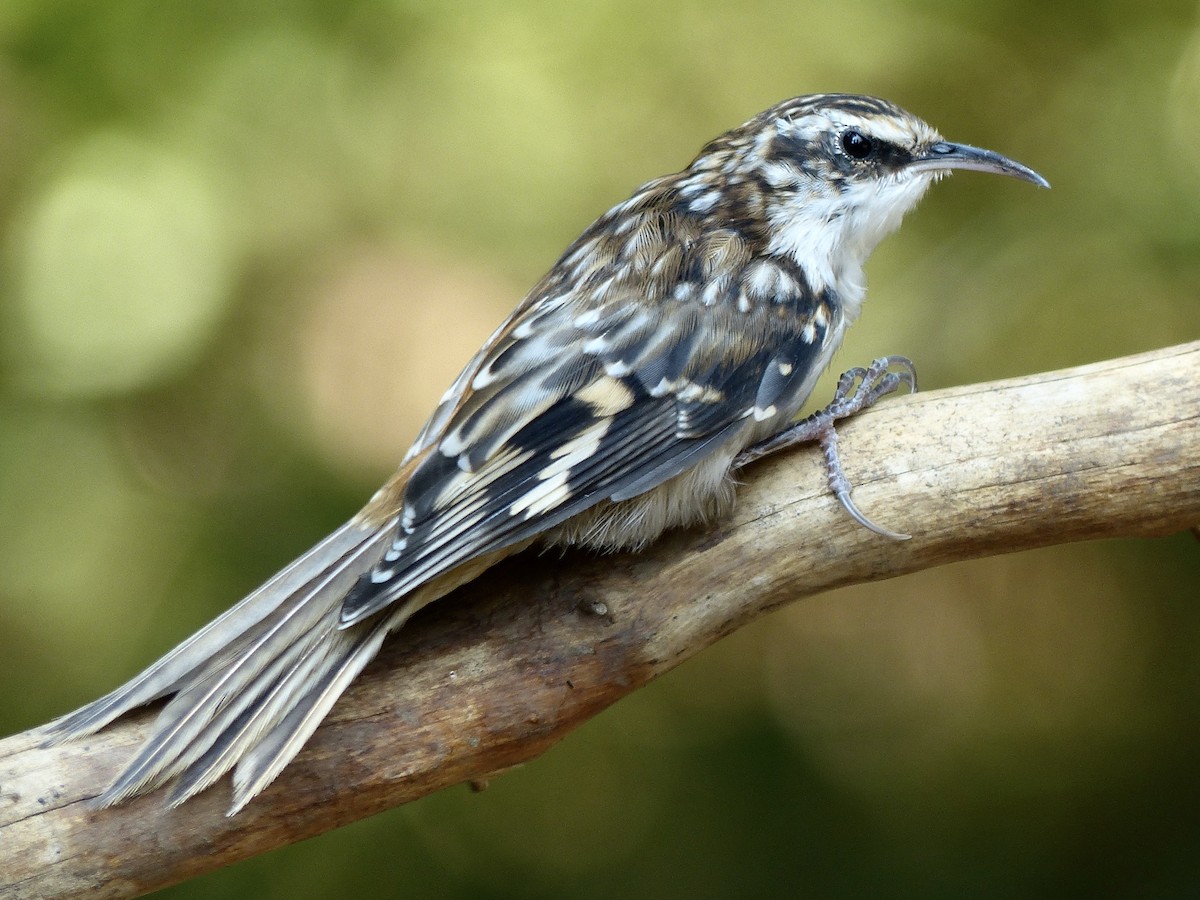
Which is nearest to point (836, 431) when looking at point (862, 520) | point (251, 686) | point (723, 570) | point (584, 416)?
point (862, 520)

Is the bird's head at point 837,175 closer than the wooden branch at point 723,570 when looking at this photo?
No

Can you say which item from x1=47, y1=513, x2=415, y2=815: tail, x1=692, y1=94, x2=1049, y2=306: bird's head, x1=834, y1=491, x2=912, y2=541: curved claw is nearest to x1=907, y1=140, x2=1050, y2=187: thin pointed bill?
x1=692, y1=94, x2=1049, y2=306: bird's head

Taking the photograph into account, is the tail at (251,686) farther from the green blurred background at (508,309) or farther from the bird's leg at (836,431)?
the green blurred background at (508,309)

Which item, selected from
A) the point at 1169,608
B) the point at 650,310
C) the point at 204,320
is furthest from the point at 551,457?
the point at 1169,608

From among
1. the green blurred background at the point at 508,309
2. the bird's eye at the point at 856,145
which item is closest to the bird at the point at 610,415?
the bird's eye at the point at 856,145

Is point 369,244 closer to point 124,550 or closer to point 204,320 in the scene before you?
point 204,320
